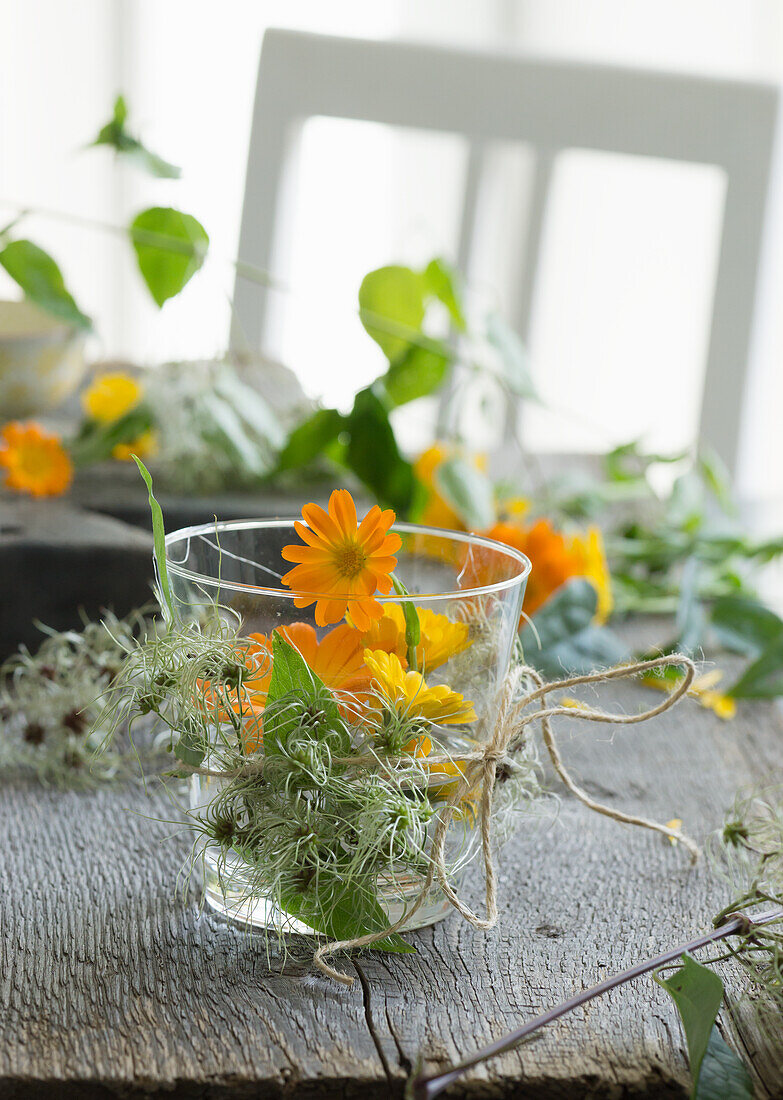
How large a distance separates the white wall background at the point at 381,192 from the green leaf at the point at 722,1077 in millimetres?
1283

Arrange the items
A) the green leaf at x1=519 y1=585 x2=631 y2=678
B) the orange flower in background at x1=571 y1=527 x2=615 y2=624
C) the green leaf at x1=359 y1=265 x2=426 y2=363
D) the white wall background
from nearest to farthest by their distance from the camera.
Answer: the green leaf at x1=519 y1=585 x2=631 y2=678 → the orange flower in background at x1=571 y1=527 x2=615 y2=624 → the green leaf at x1=359 y1=265 x2=426 y2=363 → the white wall background

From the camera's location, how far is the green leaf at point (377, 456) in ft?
2.52

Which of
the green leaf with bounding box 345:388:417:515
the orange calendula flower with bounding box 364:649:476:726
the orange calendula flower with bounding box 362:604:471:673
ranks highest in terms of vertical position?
the green leaf with bounding box 345:388:417:515

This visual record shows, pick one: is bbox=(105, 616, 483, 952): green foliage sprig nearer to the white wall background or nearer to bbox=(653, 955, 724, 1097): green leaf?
bbox=(653, 955, 724, 1097): green leaf

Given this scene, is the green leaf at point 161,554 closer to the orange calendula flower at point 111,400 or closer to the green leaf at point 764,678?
the green leaf at point 764,678

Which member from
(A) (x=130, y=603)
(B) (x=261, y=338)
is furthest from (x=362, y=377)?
(A) (x=130, y=603)

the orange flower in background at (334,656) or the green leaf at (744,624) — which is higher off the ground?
the orange flower in background at (334,656)

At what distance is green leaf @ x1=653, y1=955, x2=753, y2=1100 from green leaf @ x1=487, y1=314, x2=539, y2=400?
57 centimetres

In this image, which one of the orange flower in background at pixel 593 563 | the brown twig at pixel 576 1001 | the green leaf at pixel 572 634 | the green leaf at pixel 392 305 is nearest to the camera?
the brown twig at pixel 576 1001

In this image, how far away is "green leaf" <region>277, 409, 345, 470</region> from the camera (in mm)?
792

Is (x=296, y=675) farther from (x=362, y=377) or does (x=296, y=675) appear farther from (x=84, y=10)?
(x=84, y=10)

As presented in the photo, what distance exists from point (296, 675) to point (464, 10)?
2265 millimetres

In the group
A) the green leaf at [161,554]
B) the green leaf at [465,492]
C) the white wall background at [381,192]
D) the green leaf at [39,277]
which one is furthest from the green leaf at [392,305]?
the white wall background at [381,192]

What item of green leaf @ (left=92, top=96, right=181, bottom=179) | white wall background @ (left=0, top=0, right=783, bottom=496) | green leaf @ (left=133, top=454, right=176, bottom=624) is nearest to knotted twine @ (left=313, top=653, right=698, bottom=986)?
green leaf @ (left=133, top=454, right=176, bottom=624)
